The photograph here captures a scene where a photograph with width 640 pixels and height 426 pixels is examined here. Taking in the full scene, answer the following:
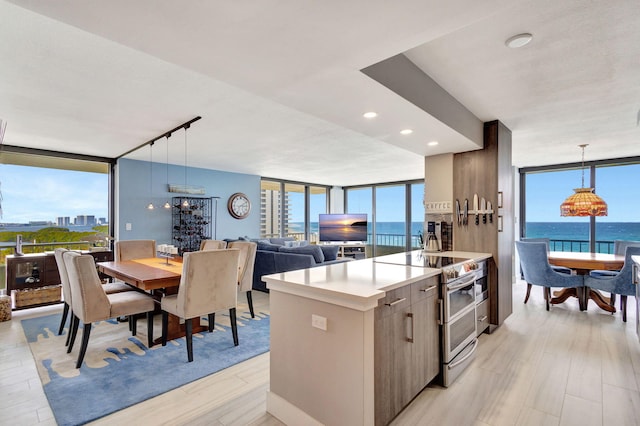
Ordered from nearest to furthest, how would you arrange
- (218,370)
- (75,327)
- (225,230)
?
(218,370)
(75,327)
(225,230)

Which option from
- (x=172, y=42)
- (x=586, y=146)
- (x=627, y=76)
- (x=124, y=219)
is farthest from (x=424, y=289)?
(x=124, y=219)

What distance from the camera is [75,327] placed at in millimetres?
2965

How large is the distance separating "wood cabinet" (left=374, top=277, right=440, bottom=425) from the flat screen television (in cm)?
647

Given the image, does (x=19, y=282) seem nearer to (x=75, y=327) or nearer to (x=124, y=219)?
(x=124, y=219)

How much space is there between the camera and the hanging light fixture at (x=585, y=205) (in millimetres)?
4328

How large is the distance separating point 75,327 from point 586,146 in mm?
6924

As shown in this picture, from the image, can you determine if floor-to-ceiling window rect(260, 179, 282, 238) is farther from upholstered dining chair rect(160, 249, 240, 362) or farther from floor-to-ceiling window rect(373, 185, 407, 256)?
upholstered dining chair rect(160, 249, 240, 362)

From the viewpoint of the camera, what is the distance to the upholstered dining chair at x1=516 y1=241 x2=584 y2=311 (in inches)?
167

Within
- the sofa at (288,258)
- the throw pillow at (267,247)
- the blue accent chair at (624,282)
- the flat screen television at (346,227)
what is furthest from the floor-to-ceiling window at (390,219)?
the blue accent chair at (624,282)

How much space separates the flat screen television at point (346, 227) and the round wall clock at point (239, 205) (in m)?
2.34

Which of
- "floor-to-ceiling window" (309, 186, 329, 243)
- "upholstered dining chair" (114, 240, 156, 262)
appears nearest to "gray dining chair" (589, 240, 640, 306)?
"floor-to-ceiling window" (309, 186, 329, 243)

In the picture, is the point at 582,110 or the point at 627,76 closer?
the point at 627,76

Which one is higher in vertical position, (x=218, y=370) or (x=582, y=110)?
(x=582, y=110)

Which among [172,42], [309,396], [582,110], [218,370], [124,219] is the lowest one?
[218,370]
